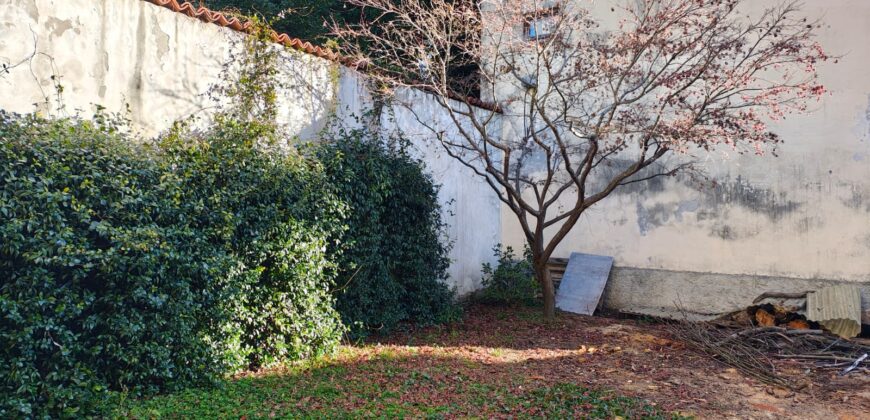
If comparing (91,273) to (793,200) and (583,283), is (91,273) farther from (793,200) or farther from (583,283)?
(793,200)

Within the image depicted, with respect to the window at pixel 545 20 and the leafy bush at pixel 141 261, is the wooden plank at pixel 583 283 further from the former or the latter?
the leafy bush at pixel 141 261

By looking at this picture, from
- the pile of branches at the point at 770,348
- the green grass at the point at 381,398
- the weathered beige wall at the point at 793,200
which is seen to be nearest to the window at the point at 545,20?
the weathered beige wall at the point at 793,200

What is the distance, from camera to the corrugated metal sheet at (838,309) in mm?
7738

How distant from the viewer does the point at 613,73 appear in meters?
7.80

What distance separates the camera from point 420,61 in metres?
8.07

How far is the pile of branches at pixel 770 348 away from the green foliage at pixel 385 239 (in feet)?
10.2

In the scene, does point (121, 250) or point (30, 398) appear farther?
point (121, 250)

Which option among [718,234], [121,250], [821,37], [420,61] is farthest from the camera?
[718,234]

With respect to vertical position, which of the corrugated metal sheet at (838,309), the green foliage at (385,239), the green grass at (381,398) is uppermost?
the green foliage at (385,239)

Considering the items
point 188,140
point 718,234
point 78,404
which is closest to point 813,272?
point 718,234

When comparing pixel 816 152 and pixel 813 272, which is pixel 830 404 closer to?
pixel 813 272

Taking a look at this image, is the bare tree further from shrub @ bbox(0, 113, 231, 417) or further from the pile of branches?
→ shrub @ bbox(0, 113, 231, 417)

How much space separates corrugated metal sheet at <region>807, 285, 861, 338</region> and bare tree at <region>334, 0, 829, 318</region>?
2.05 meters

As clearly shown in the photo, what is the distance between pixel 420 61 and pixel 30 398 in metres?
5.47
